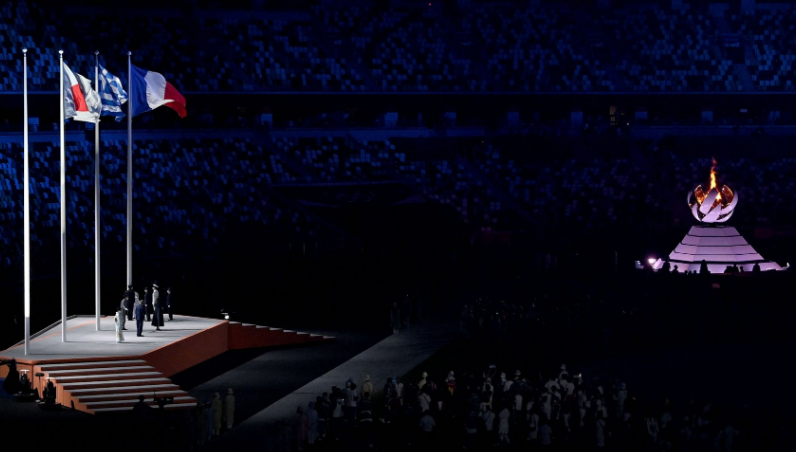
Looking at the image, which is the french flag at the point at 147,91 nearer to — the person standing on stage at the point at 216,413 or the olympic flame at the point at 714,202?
the person standing on stage at the point at 216,413

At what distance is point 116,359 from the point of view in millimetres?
27578

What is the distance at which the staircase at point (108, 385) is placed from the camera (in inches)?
1024

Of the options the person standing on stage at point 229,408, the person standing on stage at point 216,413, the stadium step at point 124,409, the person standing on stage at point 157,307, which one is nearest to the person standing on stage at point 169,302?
the person standing on stage at point 157,307

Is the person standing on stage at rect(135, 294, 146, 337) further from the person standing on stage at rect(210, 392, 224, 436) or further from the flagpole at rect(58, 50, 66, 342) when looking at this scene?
the person standing on stage at rect(210, 392, 224, 436)

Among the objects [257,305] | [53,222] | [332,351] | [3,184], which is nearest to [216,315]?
[257,305]

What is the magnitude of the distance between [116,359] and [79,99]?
19.0 feet

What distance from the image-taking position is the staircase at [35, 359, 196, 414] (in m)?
26.0

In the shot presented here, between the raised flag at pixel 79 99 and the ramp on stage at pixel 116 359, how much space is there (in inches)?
205

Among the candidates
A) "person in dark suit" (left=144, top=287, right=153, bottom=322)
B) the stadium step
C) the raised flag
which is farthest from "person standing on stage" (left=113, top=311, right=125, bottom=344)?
the raised flag

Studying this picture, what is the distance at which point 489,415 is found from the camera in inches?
949

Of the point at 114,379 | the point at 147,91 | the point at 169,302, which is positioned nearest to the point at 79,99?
the point at 147,91

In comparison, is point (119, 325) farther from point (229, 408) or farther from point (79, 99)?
point (229, 408)

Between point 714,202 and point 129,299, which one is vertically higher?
point 714,202

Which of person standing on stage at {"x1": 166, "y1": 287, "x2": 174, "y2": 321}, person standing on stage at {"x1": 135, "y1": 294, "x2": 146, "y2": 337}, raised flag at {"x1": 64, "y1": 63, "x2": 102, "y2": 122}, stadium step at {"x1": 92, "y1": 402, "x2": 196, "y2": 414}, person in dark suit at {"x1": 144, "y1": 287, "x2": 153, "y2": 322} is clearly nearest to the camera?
stadium step at {"x1": 92, "y1": 402, "x2": 196, "y2": 414}
